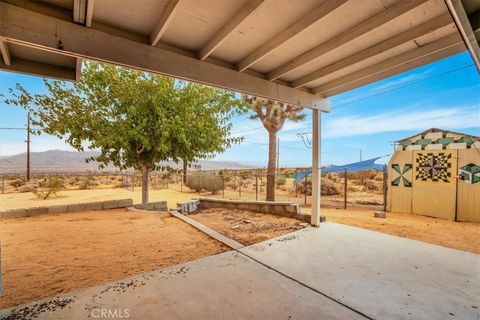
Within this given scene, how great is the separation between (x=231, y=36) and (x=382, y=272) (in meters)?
3.27

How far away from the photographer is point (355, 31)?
2.31 m

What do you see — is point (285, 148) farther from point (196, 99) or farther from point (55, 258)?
point (55, 258)

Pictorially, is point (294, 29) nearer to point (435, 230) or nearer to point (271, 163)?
point (435, 230)

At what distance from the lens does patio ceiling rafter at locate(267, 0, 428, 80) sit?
197 cm

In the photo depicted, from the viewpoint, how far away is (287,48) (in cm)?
276

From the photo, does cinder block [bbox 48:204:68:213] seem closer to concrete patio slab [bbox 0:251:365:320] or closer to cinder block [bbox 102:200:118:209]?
cinder block [bbox 102:200:118:209]

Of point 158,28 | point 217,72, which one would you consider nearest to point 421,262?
point 217,72

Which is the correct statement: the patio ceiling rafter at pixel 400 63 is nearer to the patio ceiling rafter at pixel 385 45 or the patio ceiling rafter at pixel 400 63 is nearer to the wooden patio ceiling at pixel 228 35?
the wooden patio ceiling at pixel 228 35

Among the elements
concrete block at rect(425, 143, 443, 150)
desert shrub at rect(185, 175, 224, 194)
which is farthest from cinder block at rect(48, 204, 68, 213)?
concrete block at rect(425, 143, 443, 150)

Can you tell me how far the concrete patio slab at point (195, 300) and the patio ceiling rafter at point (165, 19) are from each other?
2590 mm

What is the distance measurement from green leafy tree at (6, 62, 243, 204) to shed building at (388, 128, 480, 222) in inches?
250

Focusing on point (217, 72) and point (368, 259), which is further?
point (217, 72)

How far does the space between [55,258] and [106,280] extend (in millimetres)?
1118

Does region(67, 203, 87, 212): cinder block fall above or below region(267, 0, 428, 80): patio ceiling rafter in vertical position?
below
